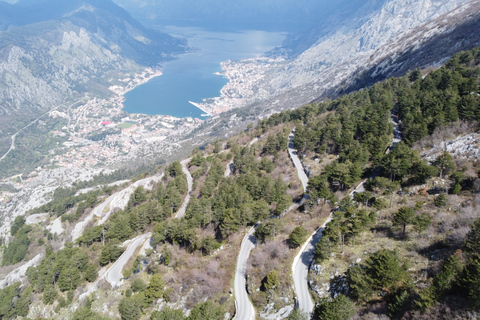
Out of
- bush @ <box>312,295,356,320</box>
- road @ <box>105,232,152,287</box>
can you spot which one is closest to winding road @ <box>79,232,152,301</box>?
road @ <box>105,232,152,287</box>

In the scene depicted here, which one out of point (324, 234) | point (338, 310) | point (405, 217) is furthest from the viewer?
point (324, 234)

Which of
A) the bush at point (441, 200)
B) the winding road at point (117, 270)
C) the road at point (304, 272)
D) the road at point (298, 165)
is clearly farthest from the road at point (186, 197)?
the bush at point (441, 200)

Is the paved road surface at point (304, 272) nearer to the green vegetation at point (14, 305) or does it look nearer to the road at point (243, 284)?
the road at point (243, 284)

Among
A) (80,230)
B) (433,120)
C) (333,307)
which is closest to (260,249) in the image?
(333,307)

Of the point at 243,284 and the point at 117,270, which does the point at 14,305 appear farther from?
the point at 243,284

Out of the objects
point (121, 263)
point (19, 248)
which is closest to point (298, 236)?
point (121, 263)

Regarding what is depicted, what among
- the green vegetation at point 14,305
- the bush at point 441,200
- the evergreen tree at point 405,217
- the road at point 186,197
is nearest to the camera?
the evergreen tree at point 405,217
